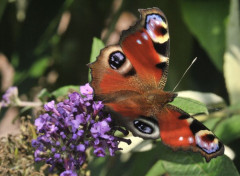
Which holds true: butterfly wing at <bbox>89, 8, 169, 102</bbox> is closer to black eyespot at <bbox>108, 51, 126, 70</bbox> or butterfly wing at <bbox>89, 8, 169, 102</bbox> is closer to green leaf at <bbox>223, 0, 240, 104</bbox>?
black eyespot at <bbox>108, 51, 126, 70</bbox>

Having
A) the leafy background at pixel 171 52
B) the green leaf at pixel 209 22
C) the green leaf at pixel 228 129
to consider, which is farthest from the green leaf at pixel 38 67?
the green leaf at pixel 228 129

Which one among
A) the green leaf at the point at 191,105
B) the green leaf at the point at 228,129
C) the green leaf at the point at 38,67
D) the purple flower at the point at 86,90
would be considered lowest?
the green leaf at the point at 228,129

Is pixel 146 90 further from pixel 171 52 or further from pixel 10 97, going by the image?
pixel 171 52

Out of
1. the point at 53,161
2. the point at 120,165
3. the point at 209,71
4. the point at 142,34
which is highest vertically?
the point at 142,34

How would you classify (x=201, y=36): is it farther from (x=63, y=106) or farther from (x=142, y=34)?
(x=63, y=106)

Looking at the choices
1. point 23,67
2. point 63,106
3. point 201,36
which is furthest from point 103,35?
point 63,106

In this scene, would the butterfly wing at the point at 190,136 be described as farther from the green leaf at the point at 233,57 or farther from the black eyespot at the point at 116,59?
the green leaf at the point at 233,57
